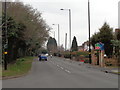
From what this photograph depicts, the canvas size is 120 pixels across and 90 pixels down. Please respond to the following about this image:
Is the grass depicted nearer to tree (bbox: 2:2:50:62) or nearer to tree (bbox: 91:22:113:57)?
tree (bbox: 2:2:50:62)

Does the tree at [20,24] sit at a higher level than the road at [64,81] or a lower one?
higher

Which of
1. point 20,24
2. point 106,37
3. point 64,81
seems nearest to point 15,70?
point 64,81

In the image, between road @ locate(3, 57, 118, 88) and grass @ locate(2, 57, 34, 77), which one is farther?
grass @ locate(2, 57, 34, 77)

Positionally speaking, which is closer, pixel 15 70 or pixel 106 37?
pixel 15 70

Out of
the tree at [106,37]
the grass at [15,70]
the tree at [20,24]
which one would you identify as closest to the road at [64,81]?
the grass at [15,70]

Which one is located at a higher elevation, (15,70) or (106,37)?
(106,37)

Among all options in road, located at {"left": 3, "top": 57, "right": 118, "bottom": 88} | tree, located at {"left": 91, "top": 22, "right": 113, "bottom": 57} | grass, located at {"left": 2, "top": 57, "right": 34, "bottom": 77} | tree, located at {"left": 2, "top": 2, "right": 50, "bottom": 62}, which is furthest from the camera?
tree, located at {"left": 91, "top": 22, "right": 113, "bottom": 57}

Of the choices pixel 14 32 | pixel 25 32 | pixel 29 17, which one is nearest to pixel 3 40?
pixel 14 32

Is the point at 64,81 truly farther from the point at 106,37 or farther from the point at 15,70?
the point at 106,37

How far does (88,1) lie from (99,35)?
987cm

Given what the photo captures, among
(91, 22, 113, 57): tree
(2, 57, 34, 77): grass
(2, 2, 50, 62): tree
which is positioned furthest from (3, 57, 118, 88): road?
(91, 22, 113, 57): tree

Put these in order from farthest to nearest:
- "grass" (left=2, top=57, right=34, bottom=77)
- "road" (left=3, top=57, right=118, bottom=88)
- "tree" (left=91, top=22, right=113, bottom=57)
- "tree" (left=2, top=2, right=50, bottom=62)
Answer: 1. "tree" (left=91, top=22, right=113, bottom=57)
2. "tree" (left=2, top=2, right=50, bottom=62)
3. "grass" (left=2, top=57, right=34, bottom=77)
4. "road" (left=3, top=57, right=118, bottom=88)

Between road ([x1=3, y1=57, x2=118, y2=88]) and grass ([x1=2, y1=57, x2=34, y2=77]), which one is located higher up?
grass ([x1=2, y1=57, x2=34, y2=77])

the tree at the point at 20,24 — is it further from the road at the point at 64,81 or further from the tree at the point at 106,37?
the road at the point at 64,81
